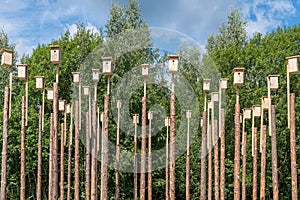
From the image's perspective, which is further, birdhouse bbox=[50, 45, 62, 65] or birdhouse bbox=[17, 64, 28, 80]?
birdhouse bbox=[17, 64, 28, 80]

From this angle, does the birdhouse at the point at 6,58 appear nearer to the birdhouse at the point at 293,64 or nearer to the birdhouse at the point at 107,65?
the birdhouse at the point at 107,65

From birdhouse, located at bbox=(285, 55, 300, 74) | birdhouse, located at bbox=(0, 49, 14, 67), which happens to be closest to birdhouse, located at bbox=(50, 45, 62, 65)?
birdhouse, located at bbox=(0, 49, 14, 67)

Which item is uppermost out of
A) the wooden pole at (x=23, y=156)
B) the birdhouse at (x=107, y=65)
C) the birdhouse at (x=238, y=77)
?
the birdhouse at (x=107, y=65)

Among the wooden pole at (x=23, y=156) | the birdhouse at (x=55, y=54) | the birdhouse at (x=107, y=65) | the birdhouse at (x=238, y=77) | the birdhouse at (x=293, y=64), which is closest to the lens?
the birdhouse at (x=293, y=64)

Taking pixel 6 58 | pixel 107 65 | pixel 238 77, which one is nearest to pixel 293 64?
pixel 238 77

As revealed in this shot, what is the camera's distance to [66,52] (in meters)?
23.7

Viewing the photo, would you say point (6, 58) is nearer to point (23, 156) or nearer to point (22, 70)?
point (22, 70)

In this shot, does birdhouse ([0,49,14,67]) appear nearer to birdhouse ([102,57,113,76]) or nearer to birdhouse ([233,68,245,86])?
birdhouse ([102,57,113,76])

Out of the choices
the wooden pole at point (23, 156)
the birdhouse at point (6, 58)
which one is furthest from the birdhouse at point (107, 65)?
the birdhouse at point (6, 58)

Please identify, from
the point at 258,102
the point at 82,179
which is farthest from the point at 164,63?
the point at 82,179

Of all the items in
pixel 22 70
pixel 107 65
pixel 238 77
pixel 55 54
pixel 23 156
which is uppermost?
pixel 55 54

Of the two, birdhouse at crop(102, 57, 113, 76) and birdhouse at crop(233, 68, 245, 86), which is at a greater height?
birdhouse at crop(102, 57, 113, 76)

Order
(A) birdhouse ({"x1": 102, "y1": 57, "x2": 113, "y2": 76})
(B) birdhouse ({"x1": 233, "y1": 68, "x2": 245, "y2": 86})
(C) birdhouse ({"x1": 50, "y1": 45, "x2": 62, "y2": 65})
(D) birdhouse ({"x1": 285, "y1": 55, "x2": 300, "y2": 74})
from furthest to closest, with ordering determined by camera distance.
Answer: (A) birdhouse ({"x1": 102, "y1": 57, "x2": 113, "y2": 76}), (B) birdhouse ({"x1": 233, "y1": 68, "x2": 245, "y2": 86}), (C) birdhouse ({"x1": 50, "y1": 45, "x2": 62, "y2": 65}), (D) birdhouse ({"x1": 285, "y1": 55, "x2": 300, "y2": 74})

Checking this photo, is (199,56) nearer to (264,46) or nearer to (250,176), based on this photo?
(264,46)
